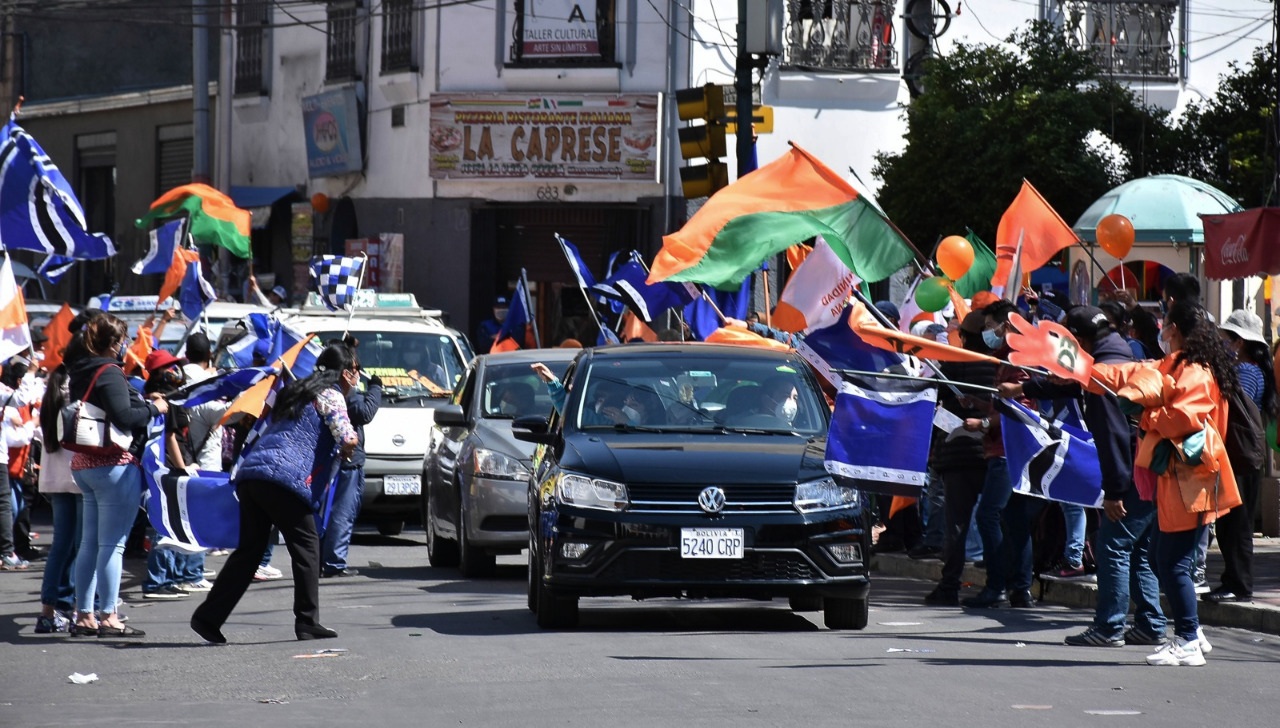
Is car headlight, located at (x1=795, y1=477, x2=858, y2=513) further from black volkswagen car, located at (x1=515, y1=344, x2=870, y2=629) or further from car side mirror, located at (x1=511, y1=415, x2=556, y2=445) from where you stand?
car side mirror, located at (x1=511, y1=415, x2=556, y2=445)

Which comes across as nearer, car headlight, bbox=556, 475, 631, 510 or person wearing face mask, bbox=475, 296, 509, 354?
car headlight, bbox=556, 475, 631, 510

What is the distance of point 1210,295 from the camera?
69.9 ft

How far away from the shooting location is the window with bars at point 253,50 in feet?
116

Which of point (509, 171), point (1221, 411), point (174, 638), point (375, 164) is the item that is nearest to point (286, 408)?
point (174, 638)

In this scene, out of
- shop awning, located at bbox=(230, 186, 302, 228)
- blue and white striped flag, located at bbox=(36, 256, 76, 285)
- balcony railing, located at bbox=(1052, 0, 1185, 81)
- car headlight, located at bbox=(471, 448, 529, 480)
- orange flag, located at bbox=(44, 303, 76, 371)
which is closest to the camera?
car headlight, located at bbox=(471, 448, 529, 480)

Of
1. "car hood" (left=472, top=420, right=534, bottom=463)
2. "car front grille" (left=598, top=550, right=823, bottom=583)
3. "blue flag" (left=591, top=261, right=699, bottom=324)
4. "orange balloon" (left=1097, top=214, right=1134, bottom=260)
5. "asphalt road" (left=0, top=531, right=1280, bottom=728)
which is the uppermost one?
"orange balloon" (left=1097, top=214, right=1134, bottom=260)

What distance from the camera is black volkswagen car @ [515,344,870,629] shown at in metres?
10.7

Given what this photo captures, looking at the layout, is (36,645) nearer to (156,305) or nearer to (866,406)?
(866,406)

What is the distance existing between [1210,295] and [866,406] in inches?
464

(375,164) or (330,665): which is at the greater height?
(375,164)


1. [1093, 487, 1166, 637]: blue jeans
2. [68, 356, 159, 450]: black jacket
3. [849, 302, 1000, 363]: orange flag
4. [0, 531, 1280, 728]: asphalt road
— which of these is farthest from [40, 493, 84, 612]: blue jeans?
[1093, 487, 1166, 637]: blue jeans

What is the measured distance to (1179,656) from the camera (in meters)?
9.90

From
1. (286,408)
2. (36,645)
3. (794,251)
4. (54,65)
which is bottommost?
(36,645)

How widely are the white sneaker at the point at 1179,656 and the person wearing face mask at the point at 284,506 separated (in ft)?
14.7
